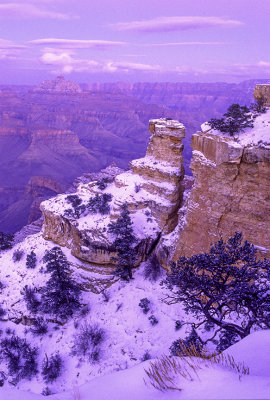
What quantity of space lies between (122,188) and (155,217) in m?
4.80

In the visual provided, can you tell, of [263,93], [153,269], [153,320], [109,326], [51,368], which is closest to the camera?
[51,368]

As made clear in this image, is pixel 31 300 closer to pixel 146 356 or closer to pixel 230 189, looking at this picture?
pixel 146 356

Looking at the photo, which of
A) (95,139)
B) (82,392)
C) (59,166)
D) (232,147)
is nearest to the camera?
(82,392)

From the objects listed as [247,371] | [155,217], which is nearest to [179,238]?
[155,217]

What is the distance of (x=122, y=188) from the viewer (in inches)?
1043

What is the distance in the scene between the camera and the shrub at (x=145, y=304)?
19.4m

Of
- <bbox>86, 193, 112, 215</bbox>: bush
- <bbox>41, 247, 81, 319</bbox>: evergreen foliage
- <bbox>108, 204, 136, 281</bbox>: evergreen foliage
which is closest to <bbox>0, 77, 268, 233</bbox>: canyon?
<bbox>86, 193, 112, 215</bbox>: bush

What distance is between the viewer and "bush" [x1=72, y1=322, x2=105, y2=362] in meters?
16.9

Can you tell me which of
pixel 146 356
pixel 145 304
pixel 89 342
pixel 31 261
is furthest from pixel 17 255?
pixel 146 356

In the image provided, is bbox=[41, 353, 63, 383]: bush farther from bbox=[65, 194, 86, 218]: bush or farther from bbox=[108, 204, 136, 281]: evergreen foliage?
bbox=[65, 194, 86, 218]: bush

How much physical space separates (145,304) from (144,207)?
9.22 meters

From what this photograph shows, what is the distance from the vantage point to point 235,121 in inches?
691

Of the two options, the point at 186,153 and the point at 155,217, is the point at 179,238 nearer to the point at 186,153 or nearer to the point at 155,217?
the point at 155,217

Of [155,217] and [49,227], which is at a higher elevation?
[155,217]
